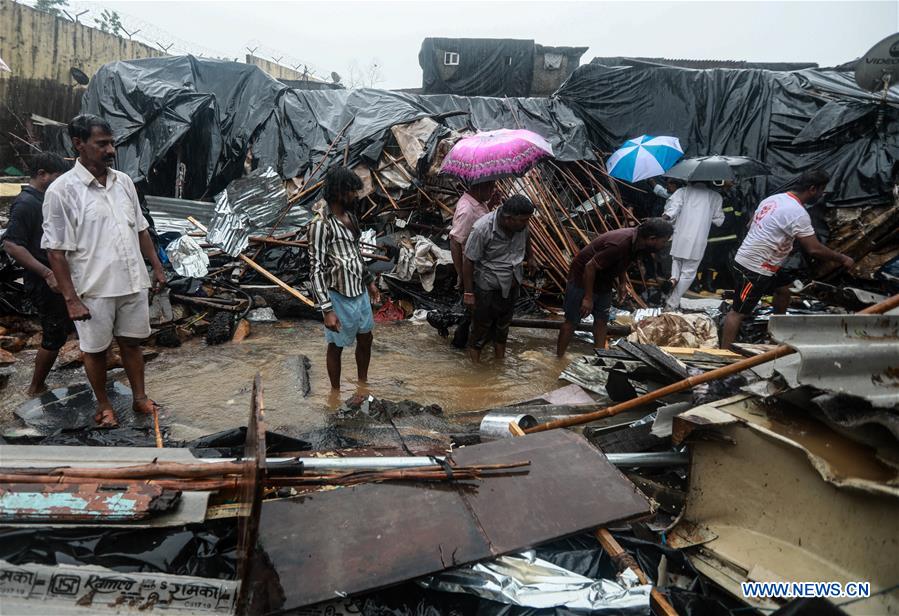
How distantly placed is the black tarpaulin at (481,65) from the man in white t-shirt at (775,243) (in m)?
11.1

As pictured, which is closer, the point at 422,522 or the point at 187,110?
the point at 422,522

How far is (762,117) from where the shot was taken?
7.91m

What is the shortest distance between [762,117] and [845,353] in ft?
25.2

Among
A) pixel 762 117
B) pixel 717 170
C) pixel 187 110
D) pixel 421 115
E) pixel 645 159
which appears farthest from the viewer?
pixel 187 110

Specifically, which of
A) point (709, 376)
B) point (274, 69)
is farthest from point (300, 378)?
point (274, 69)

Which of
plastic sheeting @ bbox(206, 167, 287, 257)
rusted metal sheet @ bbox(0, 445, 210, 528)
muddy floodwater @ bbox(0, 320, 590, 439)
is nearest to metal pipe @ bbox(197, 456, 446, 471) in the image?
rusted metal sheet @ bbox(0, 445, 210, 528)

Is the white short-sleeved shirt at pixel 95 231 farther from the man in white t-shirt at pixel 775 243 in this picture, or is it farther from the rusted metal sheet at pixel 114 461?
the man in white t-shirt at pixel 775 243

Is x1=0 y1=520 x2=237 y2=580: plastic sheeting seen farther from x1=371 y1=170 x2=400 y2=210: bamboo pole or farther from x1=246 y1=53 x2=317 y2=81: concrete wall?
x1=246 y1=53 x2=317 y2=81: concrete wall

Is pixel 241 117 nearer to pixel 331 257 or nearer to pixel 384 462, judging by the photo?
pixel 331 257

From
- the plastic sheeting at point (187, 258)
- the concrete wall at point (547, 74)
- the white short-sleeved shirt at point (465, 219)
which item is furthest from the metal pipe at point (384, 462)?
the concrete wall at point (547, 74)

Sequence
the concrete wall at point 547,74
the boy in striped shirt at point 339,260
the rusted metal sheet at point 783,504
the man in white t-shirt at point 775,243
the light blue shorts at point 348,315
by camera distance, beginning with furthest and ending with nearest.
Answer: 1. the concrete wall at point 547,74
2. the man in white t-shirt at point 775,243
3. the light blue shorts at point 348,315
4. the boy in striped shirt at point 339,260
5. the rusted metal sheet at point 783,504

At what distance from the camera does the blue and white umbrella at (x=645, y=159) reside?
693 centimetres

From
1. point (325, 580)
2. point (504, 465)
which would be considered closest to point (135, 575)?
point (325, 580)

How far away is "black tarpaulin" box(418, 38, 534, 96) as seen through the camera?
14289mm
